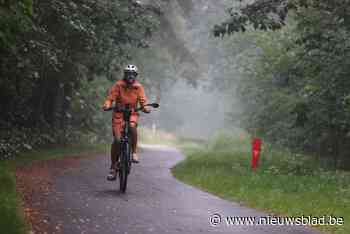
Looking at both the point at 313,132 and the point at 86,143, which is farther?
the point at 86,143

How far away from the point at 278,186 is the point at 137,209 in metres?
4.88

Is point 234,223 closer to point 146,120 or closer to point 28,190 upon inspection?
point 28,190

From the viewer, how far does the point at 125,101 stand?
12.6 m

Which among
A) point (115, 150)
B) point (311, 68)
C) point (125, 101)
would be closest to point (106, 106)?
point (125, 101)

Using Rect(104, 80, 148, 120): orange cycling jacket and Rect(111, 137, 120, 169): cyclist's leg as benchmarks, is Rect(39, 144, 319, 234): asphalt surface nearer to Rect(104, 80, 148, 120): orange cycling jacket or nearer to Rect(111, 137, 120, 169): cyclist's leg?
Rect(111, 137, 120, 169): cyclist's leg

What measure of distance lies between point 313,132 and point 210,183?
968 cm

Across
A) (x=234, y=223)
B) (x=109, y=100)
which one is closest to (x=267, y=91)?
(x=109, y=100)

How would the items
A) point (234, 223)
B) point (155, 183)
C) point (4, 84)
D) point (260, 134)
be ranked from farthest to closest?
point (260, 134) < point (4, 84) < point (155, 183) < point (234, 223)

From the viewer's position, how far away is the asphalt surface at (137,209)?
29.5 feet

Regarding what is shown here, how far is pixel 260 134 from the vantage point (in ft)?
114

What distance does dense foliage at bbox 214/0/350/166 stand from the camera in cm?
1789

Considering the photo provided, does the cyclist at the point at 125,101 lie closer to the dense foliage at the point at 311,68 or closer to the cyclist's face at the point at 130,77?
the cyclist's face at the point at 130,77

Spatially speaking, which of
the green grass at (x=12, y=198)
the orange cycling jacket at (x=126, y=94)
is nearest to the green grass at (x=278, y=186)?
the orange cycling jacket at (x=126, y=94)

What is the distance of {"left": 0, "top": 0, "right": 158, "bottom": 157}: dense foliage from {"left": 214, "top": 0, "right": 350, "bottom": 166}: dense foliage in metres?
3.97
